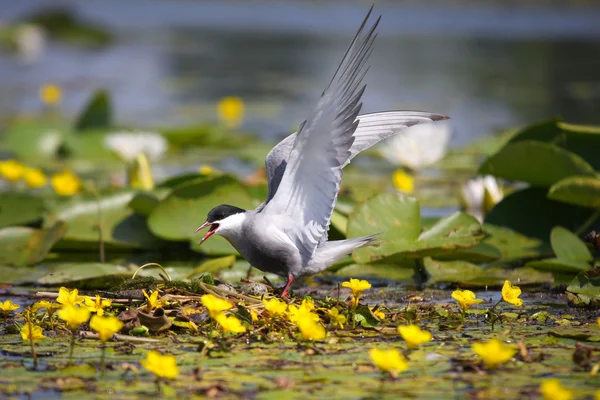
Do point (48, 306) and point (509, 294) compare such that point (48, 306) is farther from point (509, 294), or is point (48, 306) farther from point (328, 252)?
point (509, 294)

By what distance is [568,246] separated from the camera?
5.00 m

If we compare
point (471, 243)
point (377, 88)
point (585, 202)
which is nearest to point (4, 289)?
point (471, 243)

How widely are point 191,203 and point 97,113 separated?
4.01 m

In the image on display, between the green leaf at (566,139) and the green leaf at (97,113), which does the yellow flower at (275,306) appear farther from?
the green leaf at (97,113)

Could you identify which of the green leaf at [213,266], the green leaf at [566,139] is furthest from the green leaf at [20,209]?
the green leaf at [566,139]

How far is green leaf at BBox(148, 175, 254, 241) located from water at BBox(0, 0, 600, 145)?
532 centimetres

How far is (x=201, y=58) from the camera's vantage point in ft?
70.3

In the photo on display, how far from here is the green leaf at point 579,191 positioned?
502 centimetres

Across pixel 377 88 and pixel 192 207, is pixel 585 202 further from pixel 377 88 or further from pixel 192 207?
pixel 377 88

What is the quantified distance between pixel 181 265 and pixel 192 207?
1.16 ft

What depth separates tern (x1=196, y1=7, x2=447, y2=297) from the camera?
3832 millimetres

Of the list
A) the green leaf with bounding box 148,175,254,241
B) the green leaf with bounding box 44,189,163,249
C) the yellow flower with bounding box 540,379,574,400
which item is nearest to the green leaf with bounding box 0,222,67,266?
the green leaf with bounding box 44,189,163,249

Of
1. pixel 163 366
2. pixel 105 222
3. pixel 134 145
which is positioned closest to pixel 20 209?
pixel 105 222

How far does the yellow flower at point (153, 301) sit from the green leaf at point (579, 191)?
7.90 ft
